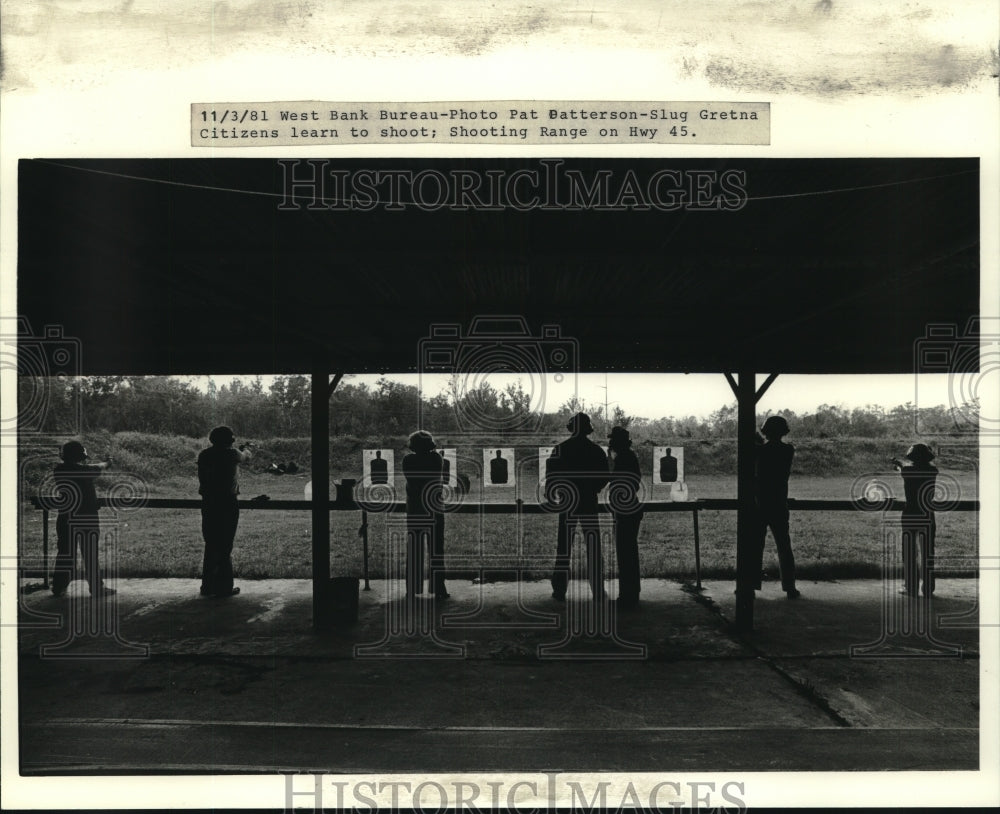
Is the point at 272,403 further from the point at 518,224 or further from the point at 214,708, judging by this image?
the point at 518,224

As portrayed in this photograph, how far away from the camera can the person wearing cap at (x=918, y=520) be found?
5051 mm

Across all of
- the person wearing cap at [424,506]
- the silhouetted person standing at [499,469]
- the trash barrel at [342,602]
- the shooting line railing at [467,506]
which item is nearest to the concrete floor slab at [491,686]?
the trash barrel at [342,602]

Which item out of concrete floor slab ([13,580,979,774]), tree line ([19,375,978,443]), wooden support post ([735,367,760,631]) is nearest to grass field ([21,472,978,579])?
tree line ([19,375,978,443])

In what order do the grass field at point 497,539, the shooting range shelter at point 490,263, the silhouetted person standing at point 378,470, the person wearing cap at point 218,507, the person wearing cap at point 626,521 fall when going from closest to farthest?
1. the shooting range shelter at point 490,263
2. the person wearing cap at point 626,521
3. the person wearing cap at point 218,507
4. the silhouetted person standing at point 378,470
5. the grass field at point 497,539

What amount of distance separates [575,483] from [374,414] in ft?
20.9

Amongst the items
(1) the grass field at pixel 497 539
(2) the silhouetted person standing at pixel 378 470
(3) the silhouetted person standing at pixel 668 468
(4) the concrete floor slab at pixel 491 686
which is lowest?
(1) the grass field at pixel 497 539

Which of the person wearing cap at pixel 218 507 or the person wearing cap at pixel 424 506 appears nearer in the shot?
the person wearing cap at pixel 424 506

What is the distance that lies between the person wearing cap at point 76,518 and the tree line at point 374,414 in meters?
3.29

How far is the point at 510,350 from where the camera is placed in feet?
17.4

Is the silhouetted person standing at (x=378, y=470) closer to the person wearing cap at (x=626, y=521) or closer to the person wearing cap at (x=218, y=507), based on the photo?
the person wearing cap at (x=218, y=507)

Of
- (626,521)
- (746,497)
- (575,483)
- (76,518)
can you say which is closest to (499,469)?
(575,483)

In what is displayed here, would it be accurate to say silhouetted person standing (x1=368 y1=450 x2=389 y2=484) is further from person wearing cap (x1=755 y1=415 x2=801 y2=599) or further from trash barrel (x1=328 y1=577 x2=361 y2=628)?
person wearing cap (x1=755 y1=415 x2=801 y2=599)

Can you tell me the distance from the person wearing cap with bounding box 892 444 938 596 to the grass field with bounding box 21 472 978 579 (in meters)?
0.83

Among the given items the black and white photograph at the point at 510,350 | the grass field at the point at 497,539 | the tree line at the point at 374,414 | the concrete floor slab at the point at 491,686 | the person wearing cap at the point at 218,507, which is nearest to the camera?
the black and white photograph at the point at 510,350
